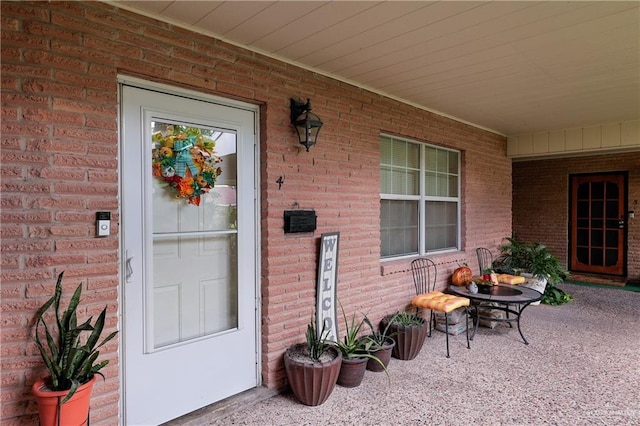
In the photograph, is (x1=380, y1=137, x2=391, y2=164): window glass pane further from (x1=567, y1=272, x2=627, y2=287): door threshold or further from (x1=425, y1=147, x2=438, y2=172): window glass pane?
(x1=567, y1=272, x2=627, y2=287): door threshold

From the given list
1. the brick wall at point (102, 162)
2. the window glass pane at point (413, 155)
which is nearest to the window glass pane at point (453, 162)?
the window glass pane at point (413, 155)

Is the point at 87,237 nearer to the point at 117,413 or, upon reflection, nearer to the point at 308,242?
the point at 117,413

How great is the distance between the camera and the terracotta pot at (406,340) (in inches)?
130

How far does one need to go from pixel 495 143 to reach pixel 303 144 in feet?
12.6

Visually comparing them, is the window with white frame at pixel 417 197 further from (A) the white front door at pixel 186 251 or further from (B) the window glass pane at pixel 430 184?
(A) the white front door at pixel 186 251

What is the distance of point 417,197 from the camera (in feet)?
14.3

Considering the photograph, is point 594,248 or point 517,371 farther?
point 594,248

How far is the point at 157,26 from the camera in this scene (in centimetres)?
218

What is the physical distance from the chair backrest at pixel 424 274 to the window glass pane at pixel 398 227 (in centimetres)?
19

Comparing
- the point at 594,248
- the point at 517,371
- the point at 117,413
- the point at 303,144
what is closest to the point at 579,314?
the point at 517,371

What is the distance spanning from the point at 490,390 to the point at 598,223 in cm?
623

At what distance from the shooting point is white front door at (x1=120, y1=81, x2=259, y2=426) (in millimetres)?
2172

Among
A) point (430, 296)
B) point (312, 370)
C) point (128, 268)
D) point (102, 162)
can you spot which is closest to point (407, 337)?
point (430, 296)

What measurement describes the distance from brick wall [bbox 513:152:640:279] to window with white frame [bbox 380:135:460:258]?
13.0 ft
